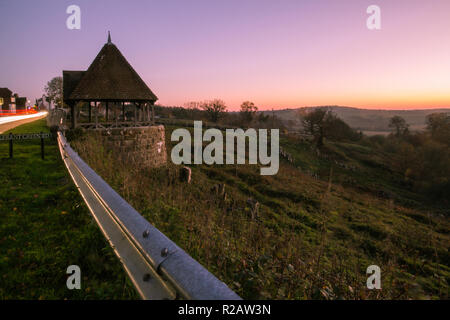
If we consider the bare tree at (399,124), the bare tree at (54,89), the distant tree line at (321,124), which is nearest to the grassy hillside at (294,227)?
the distant tree line at (321,124)

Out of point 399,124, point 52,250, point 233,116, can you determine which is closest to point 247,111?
point 233,116

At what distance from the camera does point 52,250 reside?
8.45 ft

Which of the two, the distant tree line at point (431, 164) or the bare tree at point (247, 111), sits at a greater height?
the bare tree at point (247, 111)

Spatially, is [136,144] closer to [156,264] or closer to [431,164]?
[156,264]

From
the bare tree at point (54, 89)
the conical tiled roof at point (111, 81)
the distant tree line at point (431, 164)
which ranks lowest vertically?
the distant tree line at point (431, 164)

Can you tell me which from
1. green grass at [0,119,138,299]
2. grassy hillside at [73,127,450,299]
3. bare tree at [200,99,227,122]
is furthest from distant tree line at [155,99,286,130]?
green grass at [0,119,138,299]

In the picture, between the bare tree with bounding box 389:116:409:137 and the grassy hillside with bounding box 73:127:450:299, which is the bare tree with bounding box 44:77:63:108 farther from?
the bare tree with bounding box 389:116:409:137

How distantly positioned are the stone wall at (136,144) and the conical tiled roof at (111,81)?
7.36ft

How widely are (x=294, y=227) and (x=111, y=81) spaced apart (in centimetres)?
1432

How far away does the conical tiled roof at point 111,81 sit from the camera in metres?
15.1

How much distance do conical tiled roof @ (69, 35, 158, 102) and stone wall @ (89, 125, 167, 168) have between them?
88.4 inches

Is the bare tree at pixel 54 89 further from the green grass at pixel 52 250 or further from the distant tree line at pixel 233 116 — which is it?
the green grass at pixel 52 250
